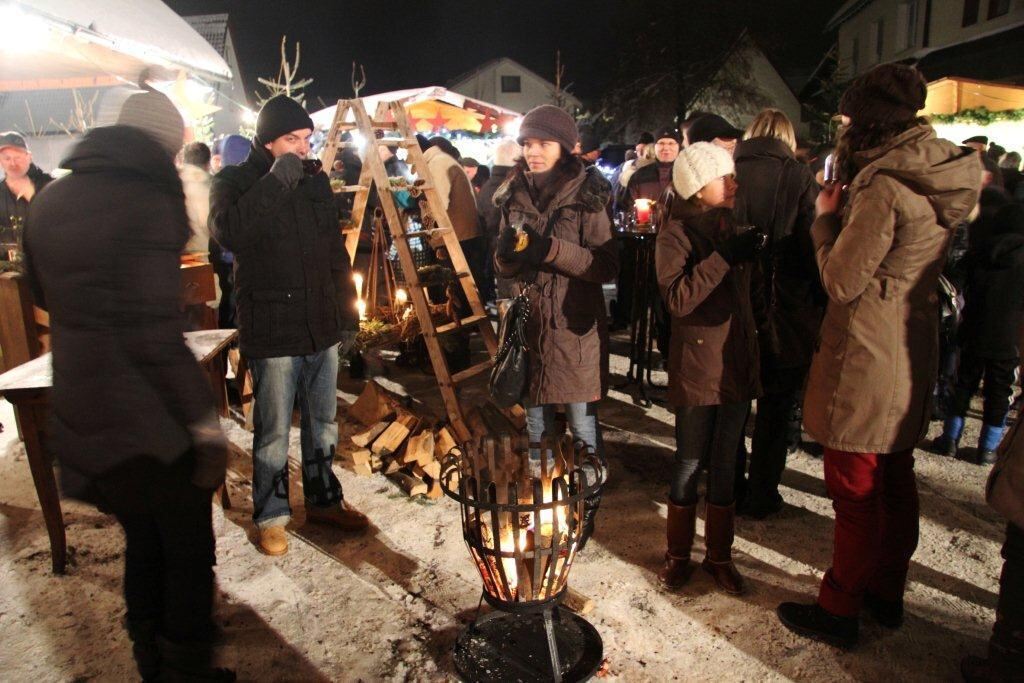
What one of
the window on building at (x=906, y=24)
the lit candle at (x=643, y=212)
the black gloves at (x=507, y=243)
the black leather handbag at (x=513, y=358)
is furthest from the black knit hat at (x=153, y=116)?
the window on building at (x=906, y=24)

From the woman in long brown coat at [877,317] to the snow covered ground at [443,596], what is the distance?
0.31 meters

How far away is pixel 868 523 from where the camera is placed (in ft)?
8.55

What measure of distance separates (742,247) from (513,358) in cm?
123

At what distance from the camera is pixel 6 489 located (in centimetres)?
428

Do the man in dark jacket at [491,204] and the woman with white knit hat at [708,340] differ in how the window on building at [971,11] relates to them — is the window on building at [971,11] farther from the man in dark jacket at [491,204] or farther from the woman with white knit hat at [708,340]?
the woman with white knit hat at [708,340]

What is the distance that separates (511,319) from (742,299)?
3.61 feet

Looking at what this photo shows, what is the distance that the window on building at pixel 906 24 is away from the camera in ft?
72.8

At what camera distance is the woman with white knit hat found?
278 cm

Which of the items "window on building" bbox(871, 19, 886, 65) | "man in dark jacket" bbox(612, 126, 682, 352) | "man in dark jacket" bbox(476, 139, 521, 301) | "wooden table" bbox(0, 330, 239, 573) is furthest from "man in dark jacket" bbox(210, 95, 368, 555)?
"window on building" bbox(871, 19, 886, 65)

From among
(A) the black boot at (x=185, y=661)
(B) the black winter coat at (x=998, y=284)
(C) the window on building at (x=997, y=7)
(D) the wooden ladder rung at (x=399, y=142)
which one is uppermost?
(C) the window on building at (x=997, y=7)

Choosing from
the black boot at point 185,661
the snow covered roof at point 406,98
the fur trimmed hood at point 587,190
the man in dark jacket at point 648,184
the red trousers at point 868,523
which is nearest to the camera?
the black boot at point 185,661

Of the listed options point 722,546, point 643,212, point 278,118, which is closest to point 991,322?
point 643,212

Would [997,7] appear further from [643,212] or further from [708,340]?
[708,340]

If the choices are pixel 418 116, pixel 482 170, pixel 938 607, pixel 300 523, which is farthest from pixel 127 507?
pixel 418 116
